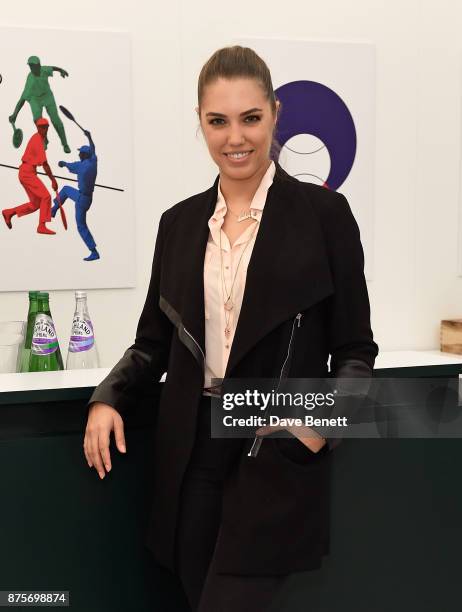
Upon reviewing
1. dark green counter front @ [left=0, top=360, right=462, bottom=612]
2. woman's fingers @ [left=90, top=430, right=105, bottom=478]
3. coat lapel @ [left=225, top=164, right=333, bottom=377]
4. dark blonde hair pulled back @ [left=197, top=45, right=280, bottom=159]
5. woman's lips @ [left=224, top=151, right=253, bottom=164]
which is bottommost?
dark green counter front @ [left=0, top=360, right=462, bottom=612]

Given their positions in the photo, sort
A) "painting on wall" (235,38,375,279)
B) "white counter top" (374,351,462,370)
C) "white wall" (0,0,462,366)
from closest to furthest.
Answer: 1. "white counter top" (374,351,462,370)
2. "white wall" (0,0,462,366)
3. "painting on wall" (235,38,375,279)

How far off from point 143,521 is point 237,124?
0.78m

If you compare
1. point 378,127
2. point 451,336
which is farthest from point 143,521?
point 378,127

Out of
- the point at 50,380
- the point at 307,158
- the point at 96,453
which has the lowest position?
the point at 96,453

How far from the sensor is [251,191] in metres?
1.24

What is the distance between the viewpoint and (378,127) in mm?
2678

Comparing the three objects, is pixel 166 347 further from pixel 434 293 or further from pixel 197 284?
pixel 434 293

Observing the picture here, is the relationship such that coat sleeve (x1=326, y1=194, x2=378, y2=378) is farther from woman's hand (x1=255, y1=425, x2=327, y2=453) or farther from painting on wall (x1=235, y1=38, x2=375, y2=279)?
painting on wall (x1=235, y1=38, x2=375, y2=279)

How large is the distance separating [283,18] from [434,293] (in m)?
1.25

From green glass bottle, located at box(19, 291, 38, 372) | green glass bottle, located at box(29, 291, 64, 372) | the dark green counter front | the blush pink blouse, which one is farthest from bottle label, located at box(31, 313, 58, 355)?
the blush pink blouse

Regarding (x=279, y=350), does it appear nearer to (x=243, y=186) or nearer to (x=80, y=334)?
(x=243, y=186)

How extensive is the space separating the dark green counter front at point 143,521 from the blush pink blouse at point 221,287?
0.71 ft

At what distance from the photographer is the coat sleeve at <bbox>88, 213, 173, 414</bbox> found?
1256mm

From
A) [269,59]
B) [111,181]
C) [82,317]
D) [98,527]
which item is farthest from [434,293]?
[98,527]
